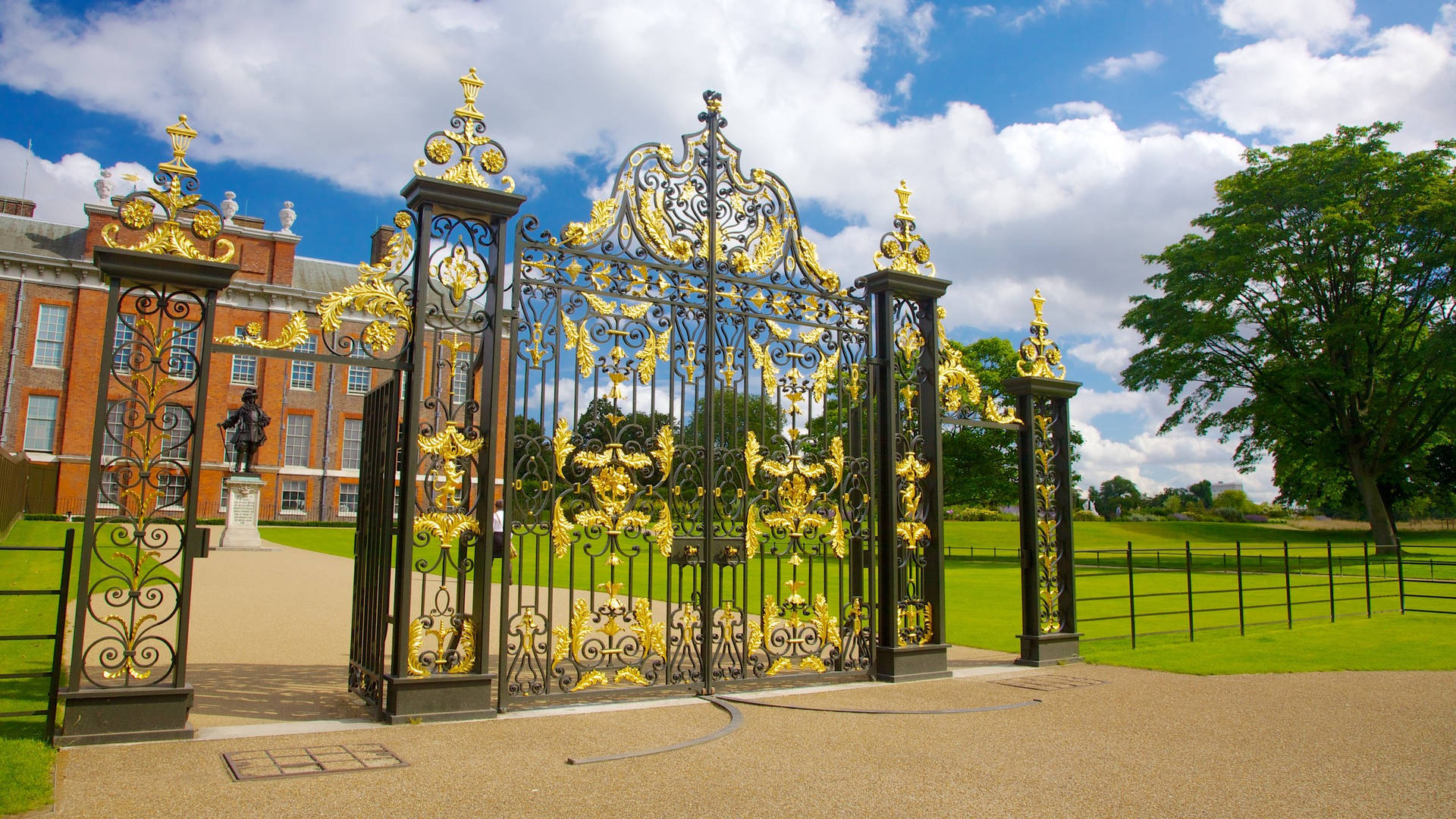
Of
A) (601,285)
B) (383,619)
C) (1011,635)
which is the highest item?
(601,285)

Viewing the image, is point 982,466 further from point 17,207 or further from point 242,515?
point 17,207

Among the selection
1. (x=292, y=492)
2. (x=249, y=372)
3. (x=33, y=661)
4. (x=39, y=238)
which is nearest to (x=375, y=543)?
(x=33, y=661)

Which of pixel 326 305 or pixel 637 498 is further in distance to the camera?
pixel 637 498

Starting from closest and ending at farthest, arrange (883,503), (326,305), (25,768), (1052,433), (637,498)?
(25,768)
(326,305)
(637,498)
(883,503)
(1052,433)

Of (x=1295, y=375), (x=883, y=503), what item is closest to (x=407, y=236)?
(x=883, y=503)

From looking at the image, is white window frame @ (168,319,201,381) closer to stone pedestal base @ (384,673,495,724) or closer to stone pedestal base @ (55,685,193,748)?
stone pedestal base @ (55,685,193,748)

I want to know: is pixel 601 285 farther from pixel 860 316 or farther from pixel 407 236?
pixel 860 316

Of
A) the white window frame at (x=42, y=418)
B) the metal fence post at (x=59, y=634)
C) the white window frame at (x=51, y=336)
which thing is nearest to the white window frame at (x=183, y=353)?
the metal fence post at (x=59, y=634)

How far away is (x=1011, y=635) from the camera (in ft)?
37.4

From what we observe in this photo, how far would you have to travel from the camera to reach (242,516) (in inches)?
942

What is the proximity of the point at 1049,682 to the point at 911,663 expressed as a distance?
3.97 feet

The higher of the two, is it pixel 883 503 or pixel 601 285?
pixel 601 285

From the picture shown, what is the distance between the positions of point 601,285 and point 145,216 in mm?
2975

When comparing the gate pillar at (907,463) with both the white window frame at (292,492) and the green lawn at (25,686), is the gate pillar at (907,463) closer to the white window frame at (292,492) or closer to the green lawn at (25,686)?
the green lawn at (25,686)
